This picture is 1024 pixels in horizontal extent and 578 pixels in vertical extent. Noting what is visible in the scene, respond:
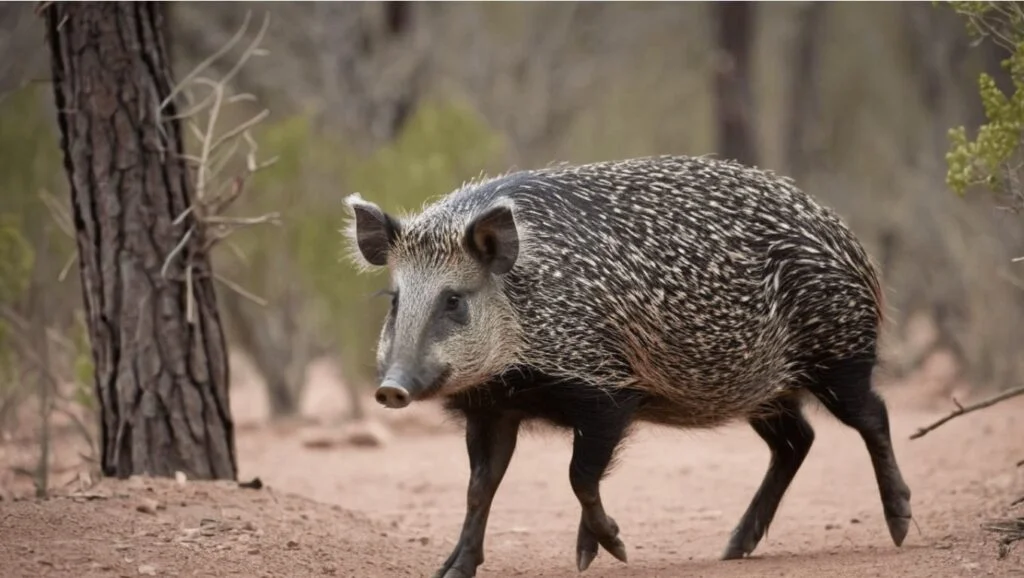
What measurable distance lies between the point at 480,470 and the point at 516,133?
1845cm

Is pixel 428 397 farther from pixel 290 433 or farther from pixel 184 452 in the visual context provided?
pixel 290 433

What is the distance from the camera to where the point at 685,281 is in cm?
638

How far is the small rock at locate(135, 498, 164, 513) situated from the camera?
652 cm

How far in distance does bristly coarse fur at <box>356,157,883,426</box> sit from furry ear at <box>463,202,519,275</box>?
0.09 meters

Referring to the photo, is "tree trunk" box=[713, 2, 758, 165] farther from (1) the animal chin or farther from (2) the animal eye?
(1) the animal chin

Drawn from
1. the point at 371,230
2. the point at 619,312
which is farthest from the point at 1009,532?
the point at 371,230

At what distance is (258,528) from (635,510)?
9.88 feet

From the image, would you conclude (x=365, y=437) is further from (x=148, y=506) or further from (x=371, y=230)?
(x=371, y=230)

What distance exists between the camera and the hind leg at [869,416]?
268 inches

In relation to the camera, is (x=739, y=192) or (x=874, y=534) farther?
(x=874, y=534)

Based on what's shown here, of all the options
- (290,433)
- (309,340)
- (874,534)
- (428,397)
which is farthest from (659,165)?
(309,340)

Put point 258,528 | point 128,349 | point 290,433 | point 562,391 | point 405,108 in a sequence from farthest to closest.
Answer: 1. point 405,108
2. point 290,433
3. point 128,349
4. point 258,528
5. point 562,391

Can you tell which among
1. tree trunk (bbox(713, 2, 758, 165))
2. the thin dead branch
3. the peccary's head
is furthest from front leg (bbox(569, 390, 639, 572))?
tree trunk (bbox(713, 2, 758, 165))

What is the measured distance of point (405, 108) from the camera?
63.9ft
